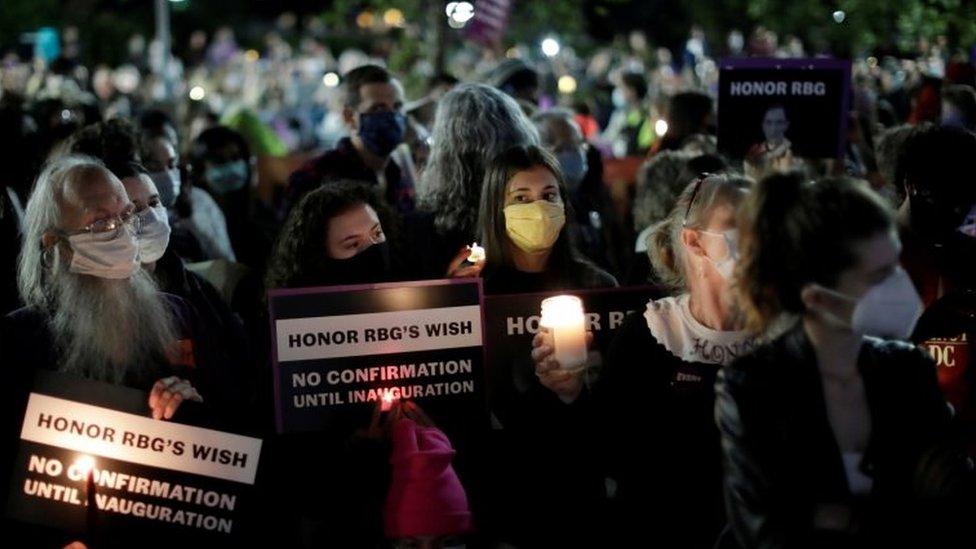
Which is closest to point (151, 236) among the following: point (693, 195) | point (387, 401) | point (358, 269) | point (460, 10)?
point (358, 269)

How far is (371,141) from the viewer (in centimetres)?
873

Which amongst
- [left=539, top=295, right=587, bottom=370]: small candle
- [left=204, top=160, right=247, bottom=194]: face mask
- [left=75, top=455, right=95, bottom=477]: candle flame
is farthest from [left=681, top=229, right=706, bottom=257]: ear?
[left=204, top=160, right=247, bottom=194]: face mask

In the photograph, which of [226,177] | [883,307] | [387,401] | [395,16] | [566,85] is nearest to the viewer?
[883,307]

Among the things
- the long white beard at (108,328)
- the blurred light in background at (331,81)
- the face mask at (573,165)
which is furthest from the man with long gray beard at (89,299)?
the blurred light in background at (331,81)

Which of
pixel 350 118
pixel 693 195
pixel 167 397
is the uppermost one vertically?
pixel 350 118

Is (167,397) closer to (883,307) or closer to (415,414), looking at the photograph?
(415,414)

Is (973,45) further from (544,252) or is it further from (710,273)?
(710,273)

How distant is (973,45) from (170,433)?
10.6 meters

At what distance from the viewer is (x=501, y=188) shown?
6.39m

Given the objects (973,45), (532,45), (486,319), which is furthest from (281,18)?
(486,319)

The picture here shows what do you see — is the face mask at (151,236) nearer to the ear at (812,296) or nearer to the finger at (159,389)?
the finger at (159,389)

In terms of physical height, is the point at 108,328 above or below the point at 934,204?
below

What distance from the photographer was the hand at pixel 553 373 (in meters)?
5.02

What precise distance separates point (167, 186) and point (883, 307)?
509 cm
